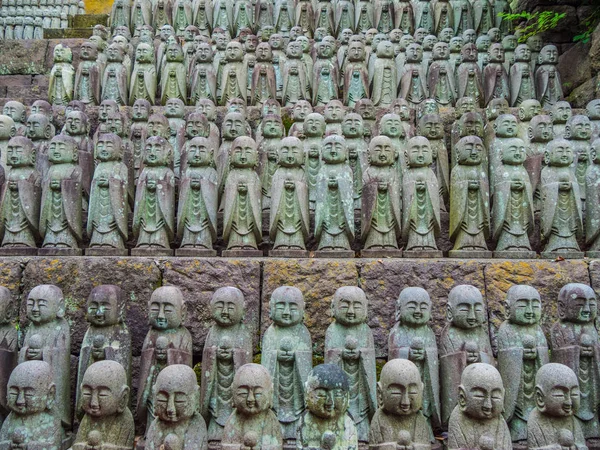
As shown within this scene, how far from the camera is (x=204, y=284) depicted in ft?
20.6

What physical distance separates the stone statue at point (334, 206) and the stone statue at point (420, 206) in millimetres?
579

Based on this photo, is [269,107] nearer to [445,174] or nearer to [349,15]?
[445,174]

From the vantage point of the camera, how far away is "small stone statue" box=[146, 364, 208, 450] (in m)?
4.74

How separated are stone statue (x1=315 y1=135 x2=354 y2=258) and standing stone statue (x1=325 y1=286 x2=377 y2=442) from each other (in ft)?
4.04

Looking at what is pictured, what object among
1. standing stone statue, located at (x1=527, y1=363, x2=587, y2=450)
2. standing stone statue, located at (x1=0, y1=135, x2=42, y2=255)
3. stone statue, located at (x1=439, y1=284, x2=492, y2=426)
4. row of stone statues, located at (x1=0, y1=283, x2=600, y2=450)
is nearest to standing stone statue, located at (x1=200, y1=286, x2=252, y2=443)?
row of stone statues, located at (x1=0, y1=283, x2=600, y2=450)

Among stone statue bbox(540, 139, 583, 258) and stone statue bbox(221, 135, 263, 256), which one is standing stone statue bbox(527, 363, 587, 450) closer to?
stone statue bbox(540, 139, 583, 258)

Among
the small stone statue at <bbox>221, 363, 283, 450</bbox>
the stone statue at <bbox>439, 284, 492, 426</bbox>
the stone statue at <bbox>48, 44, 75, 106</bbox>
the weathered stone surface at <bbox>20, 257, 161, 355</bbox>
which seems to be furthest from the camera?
the stone statue at <bbox>48, 44, 75, 106</bbox>

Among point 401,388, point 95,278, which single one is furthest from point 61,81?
point 401,388

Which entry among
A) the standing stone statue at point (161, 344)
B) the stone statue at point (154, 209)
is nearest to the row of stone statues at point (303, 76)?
the stone statue at point (154, 209)

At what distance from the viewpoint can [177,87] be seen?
10.2m

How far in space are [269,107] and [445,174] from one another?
2.45 m

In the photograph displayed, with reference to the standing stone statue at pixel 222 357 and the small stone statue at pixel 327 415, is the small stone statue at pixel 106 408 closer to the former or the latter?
the standing stone statue at pixel 222 357

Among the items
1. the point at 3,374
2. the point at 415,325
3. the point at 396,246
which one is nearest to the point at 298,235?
the point at 396,246

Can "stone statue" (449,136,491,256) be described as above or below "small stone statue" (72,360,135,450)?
above
